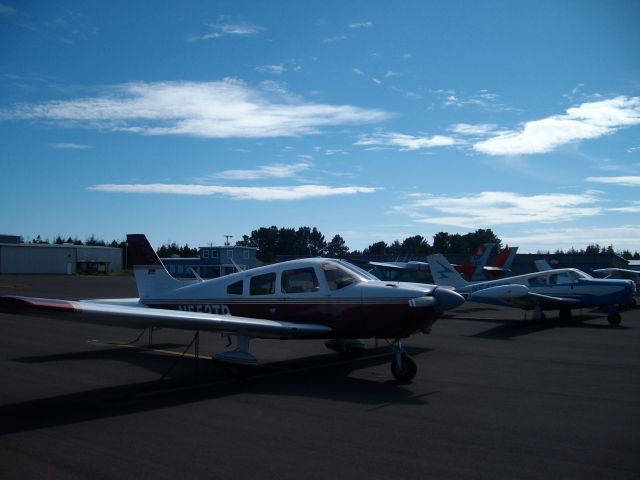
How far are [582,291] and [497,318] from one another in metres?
3.34

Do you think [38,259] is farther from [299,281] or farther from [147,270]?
[299,281]

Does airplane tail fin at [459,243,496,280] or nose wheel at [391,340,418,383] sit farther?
airplane tail fin at [459,243,496,280]

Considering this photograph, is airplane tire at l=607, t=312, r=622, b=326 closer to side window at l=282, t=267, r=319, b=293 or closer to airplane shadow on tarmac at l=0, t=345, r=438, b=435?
airplane shadow on tarmac at l=0, t=345, r=438, b=435

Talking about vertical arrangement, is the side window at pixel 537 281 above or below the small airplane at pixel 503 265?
below

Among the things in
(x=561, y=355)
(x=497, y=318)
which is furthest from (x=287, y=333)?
(x=497, y=318)

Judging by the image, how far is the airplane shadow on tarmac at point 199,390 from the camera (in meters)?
7.41

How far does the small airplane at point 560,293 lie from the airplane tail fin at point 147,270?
12.2m

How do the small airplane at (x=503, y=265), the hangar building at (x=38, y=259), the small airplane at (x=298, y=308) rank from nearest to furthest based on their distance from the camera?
the small airplane at (x=298, y=308)
the small airplane at (x=503, y=265)
the hangar building at (x=38, y=259)

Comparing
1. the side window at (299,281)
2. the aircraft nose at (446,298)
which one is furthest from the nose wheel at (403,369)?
the side window at (299,281)

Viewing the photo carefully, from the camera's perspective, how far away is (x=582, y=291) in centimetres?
2133

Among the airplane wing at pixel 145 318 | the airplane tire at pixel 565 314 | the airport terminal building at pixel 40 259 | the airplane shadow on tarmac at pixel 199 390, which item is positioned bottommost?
the airplane shadow on tarmac at pixel 199 390

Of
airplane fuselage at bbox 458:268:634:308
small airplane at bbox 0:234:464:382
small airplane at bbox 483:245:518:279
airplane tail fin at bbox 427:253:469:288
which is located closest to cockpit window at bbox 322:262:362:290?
small airplane at bbox 0:234:464:382

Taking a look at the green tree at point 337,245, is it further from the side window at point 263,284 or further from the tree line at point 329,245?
the side window at point 263,284

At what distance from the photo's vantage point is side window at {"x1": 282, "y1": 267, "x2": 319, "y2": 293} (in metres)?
10.8
